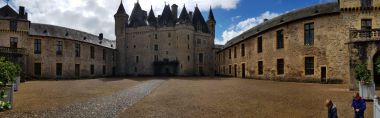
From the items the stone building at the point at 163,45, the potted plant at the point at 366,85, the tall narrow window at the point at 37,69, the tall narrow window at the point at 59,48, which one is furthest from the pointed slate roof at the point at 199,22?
the potted plant at the point at 366,85

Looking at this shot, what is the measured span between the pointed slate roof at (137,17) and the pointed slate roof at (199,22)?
9.93 m

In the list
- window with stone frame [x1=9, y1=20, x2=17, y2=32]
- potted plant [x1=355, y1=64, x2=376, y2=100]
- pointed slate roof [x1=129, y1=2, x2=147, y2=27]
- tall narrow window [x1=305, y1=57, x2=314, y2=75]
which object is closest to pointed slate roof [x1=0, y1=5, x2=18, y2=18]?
window with stone frame [x1=9, y1=20, x2=17, y2=32]

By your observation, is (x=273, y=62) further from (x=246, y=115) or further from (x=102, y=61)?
(x=102, y=61)

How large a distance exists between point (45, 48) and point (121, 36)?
17.5 meters

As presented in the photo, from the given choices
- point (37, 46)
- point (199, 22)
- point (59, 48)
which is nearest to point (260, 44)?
point (199, 22)

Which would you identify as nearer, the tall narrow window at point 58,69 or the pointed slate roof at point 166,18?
the tall narrow window at point 58,69

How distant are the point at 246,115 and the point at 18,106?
9116 mm

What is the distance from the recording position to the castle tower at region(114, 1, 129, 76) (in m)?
49.3

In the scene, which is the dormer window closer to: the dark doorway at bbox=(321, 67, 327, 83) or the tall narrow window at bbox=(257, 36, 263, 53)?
the dark doorway at bbox=(321, 67, 327, 83)

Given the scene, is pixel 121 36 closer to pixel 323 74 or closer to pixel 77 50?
pixel 77 50

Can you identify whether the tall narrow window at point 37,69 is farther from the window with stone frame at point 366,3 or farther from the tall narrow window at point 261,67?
the window with stone frame at point 366,3

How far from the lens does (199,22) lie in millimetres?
51344

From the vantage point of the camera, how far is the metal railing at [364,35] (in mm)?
15086

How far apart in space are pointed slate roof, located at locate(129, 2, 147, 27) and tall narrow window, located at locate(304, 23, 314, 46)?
3338 centimetres
